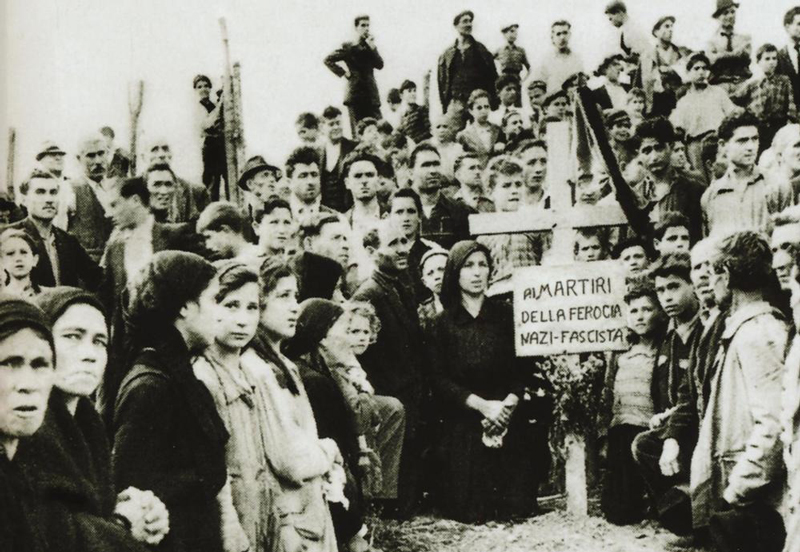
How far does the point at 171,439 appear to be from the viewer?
10.4ft

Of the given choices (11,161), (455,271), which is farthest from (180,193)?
(455,271)

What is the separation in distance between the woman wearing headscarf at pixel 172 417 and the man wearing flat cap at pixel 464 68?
1528mm

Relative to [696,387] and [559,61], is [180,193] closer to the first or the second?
[559,61]

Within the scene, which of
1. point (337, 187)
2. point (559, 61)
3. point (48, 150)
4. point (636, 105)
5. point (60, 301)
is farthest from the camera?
point (636, 105)

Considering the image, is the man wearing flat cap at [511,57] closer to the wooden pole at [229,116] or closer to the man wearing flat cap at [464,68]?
the man wearing flat cap at [464,68]

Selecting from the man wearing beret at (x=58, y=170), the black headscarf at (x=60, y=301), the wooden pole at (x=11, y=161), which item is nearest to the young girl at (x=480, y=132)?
the man wearing beret at (x=58, y=170)

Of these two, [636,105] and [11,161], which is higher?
[636,105]

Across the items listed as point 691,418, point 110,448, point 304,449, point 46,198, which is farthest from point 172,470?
point 691,418

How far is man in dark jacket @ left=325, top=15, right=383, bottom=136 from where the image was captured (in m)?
4.31

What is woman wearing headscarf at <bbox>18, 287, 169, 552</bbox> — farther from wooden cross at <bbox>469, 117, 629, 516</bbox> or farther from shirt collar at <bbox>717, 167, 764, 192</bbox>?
shirt collar at <bbox>717, 167, 764, 192</bbox>

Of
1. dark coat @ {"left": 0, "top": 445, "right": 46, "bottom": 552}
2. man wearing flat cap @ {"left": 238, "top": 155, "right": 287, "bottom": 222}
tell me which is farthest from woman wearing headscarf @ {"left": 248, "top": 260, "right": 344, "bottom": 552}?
dark coat @ {"left": 0, "top": 445, "right": 46, "bottom": 552}

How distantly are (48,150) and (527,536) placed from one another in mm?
1937

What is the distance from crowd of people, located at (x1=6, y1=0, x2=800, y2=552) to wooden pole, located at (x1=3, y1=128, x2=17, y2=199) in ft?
0.18

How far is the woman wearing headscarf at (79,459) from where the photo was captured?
9.14 feet
